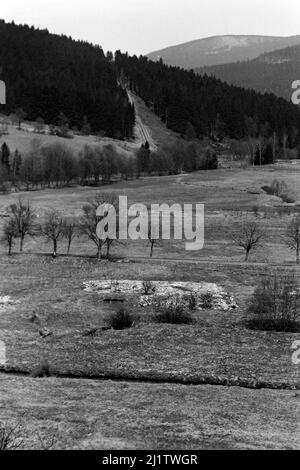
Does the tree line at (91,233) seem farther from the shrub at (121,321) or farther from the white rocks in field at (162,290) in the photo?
the shrub at (121,321)

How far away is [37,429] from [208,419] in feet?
24.6

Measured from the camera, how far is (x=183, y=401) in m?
27.2

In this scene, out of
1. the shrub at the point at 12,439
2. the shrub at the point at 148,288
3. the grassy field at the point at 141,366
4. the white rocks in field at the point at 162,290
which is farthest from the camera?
the shrub at the point at 148,288

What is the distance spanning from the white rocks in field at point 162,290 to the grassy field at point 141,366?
1.29 metres

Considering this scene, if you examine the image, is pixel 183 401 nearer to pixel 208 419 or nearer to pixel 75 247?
pixel 208 419

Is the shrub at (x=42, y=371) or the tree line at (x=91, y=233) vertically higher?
the tree line at (x=91, y=233)

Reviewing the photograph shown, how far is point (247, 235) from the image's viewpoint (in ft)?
280

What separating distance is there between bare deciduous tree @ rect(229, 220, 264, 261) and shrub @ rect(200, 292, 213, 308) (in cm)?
2866

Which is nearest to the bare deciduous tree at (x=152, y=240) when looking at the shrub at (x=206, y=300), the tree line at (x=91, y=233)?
the tree line at (x=91, y=233)

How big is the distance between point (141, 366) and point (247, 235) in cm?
5427

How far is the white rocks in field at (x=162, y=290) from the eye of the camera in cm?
5272

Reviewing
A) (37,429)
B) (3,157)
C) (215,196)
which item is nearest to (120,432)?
(37,429)

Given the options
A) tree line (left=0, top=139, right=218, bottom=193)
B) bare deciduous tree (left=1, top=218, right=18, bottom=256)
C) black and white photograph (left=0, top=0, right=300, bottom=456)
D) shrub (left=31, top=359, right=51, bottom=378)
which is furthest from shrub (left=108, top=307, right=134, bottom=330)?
tree line (left=0, top=139, right=218, bottom=193)

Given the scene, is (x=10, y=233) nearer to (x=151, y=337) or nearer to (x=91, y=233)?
(x=91, y=233)
